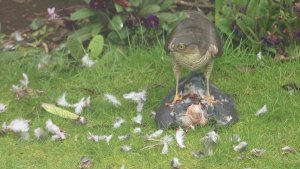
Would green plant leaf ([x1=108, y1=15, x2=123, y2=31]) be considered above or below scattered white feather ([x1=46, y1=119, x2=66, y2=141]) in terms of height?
above

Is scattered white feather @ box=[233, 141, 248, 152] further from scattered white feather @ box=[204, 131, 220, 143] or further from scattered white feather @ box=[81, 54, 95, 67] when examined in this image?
scattered white feather @ box=[81, 54, 95, 67]

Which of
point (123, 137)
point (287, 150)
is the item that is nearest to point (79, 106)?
point (123, 137)

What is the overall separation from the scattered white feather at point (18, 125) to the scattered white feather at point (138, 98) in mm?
854

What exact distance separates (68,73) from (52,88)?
299 millimetres

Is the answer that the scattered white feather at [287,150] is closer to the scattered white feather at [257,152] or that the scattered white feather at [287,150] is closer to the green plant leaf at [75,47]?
the scattered white feather at [257,152]

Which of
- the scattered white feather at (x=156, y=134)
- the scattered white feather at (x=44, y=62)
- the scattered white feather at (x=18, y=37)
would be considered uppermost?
the scattered white feather at (x=156, y=134)

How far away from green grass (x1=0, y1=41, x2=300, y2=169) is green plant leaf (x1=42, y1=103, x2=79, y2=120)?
0.04m

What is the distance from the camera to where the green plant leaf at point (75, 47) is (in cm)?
610

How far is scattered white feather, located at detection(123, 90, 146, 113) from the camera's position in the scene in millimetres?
5417

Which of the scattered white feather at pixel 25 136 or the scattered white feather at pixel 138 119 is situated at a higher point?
the scattered white feather at pixel 25 136

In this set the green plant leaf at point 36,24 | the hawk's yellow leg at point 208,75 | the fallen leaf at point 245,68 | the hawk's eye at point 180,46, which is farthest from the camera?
the green plant leaf at point 36,24

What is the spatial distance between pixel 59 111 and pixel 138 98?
644mm

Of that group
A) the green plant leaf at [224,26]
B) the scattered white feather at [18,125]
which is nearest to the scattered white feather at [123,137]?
the scattered white feather at [18,125]

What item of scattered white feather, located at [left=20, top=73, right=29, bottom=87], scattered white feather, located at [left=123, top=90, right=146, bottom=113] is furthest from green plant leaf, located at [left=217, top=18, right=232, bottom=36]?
scattered white feather, located at [left=20, top=73, right=29, bottom=87]
